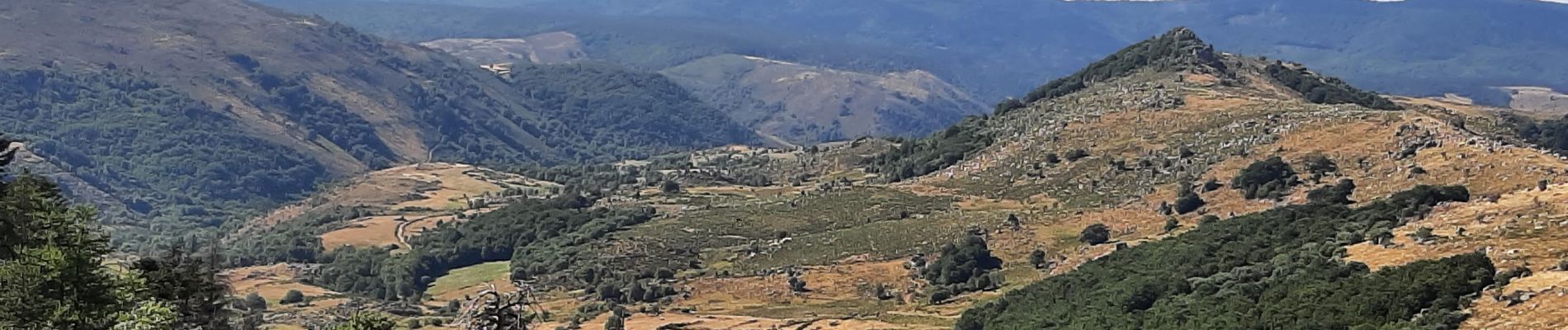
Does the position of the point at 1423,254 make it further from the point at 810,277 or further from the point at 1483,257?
the point at 810,277

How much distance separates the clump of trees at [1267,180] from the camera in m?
65.9

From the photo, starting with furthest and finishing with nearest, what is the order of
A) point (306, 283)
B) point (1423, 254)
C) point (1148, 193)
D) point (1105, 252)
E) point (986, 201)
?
point (306, 283)
point (986, 201)
point (1148, 193)
point (1105, 252)
point (1423, 254)

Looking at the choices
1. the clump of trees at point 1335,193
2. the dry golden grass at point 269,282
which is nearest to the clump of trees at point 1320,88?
the clump of trees at point 1335,193

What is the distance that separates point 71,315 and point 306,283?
61.1 m

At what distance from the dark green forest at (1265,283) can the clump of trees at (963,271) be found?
4494 millimetres

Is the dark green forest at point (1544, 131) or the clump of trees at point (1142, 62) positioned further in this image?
the clump of trees at point (1142, 62)

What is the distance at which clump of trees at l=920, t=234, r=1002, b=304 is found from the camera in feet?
200

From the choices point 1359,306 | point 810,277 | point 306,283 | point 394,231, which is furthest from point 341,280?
point 1359,306

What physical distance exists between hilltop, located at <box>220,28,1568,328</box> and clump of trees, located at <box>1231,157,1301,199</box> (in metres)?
0.11

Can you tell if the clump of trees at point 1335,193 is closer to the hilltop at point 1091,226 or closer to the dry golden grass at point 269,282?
the hilltop at point 1091,226

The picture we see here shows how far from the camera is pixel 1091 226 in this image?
6694cm

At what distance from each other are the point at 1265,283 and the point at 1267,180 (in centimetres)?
2475

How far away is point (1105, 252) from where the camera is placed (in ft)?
203

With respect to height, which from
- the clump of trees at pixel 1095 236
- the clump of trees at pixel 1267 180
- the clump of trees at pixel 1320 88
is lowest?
the clump of trees at pixel 1095 236
